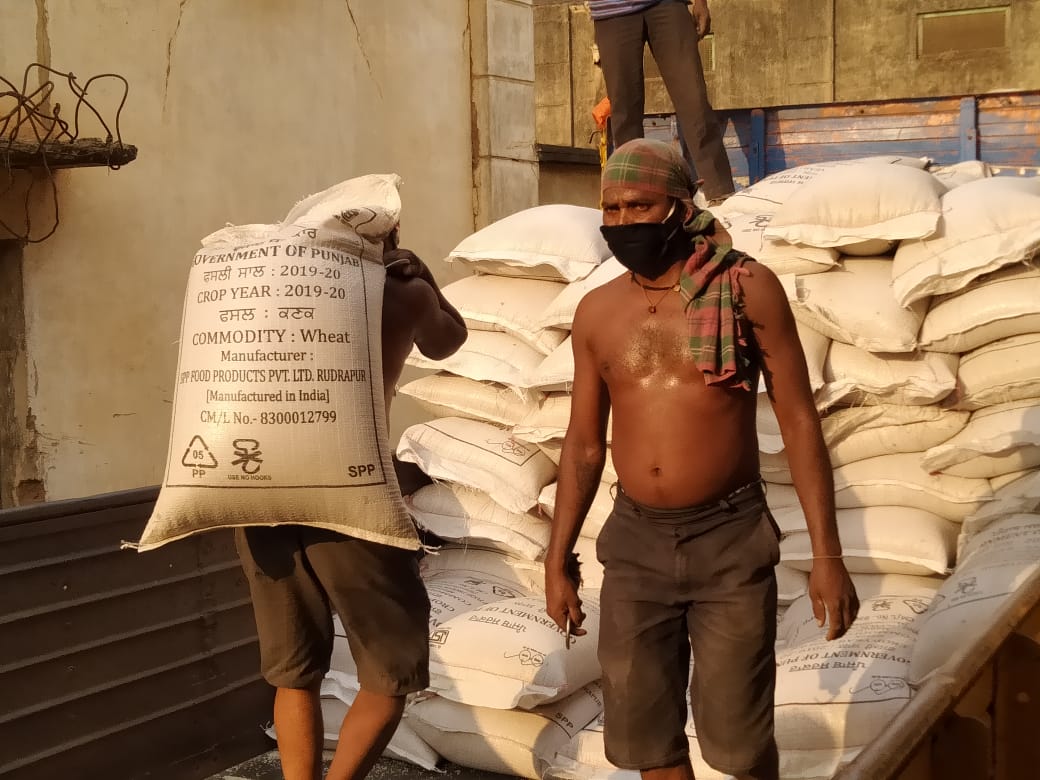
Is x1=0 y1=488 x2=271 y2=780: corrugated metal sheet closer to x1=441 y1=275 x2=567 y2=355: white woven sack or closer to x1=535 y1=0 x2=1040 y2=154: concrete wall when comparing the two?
x1=441 y1=275 x2=567 y2=355: white woven sack

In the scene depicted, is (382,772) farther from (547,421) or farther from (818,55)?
(818,55)

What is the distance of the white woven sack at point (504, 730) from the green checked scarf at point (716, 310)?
163cm

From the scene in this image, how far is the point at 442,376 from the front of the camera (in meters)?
4.84

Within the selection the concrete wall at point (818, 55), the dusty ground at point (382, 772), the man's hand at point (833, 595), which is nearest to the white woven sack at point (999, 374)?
the man's hand at point (833, 595)

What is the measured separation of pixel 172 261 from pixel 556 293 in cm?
159

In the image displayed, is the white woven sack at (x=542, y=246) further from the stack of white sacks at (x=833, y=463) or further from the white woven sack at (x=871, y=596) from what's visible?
the white woven sack at (x=871, y=596)

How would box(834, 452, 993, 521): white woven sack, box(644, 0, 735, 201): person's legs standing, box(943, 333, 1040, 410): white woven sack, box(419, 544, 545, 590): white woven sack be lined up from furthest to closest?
box(644, 0, 735, 201): person's legs standing → box(419, 544, 545, 590): white woven sack → box(834, 452, 993, 521): white woven sack → box(943, 333, 1040, 410): white woven sack

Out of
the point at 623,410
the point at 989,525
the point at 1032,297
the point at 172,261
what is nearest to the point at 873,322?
the point at 1032,297

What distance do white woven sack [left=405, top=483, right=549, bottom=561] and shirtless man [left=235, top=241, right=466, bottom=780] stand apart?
5.27 ft

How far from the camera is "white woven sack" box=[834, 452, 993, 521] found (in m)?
3.92

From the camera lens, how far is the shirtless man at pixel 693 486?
237cm

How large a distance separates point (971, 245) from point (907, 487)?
33.4 inches

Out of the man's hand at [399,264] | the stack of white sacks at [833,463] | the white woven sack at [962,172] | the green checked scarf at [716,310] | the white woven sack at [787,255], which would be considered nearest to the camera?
the green checked scarf at [716,310]

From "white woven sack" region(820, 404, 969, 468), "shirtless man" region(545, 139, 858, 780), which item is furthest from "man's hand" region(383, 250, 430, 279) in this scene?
"white woven sack" region(820, 404, 969, 468)
